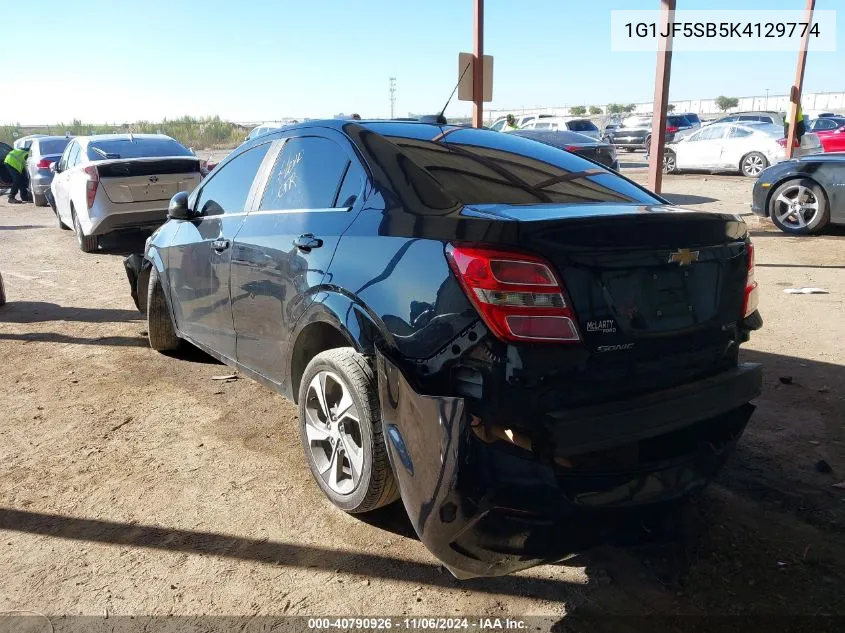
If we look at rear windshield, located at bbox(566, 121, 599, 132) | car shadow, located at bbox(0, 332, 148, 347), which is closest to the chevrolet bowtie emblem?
car shadow, located at bbox(0, 332, 148, 347)

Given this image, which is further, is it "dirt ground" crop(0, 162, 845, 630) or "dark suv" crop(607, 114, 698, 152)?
"dark suv" crop(607, 114, 698, 152)

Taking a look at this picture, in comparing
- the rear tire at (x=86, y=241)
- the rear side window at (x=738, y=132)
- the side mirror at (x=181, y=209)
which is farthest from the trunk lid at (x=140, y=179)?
the rear side window at (x=738, y=132)

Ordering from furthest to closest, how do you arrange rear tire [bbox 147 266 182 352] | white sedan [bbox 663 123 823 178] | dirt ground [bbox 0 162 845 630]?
white sedan [bbox 663 123 823 178] < rear tire [bbox 147 266 182 352] < dirt ground [bbox 0 162 845 630]

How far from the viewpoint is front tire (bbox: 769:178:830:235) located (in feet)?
32.5

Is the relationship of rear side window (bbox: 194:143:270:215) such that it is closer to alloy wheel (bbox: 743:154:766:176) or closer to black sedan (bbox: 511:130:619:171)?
black sedan (bbox: 511:130:619:171)

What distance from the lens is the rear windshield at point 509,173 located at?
2949 mm

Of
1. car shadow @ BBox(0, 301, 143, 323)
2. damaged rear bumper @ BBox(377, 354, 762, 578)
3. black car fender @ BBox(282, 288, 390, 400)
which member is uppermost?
black car fender @ BBox(282, 288, 390, 400)

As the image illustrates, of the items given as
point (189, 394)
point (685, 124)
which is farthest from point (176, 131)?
point (189, 394)

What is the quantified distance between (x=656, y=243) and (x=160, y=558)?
90.7 inches

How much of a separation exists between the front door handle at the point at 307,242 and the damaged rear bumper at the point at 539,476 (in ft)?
3.03

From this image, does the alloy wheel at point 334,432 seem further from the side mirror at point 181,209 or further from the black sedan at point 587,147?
the black sedan at point 587,147

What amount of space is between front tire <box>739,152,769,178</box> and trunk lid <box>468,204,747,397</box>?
19010 mm

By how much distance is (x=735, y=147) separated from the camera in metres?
19.8

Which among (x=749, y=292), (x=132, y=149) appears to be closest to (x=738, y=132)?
(x=132, y=149)
